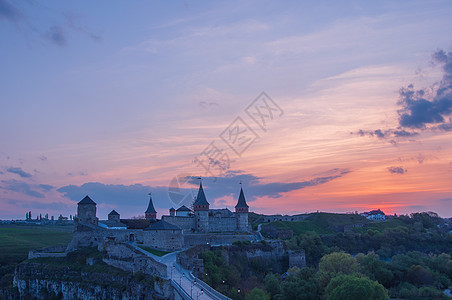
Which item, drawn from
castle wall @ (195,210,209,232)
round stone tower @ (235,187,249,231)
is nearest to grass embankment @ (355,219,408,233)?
round stone tower @ (235,187,249,231)

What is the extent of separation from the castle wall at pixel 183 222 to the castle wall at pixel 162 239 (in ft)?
46.0

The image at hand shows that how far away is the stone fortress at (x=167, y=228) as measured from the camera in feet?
175

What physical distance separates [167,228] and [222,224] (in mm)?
25128

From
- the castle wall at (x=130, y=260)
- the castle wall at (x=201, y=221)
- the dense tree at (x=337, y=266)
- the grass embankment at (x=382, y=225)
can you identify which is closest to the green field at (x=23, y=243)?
the castle wall at (x=201, y=221)

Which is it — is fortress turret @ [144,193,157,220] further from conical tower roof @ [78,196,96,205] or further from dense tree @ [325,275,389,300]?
dense tree @ [325,275,389,300]

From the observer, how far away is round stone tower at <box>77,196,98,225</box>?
62.5 m

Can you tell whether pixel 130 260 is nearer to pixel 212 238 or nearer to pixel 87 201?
pixel 87 201

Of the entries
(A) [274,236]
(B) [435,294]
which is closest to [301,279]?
(B) [435,294]

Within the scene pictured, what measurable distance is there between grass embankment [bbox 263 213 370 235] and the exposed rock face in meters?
48.6

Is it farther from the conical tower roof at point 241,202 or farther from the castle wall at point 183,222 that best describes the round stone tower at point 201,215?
the conical tower roof at point 241,202

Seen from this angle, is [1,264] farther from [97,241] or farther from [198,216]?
[198,216]

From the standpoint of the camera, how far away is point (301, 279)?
52.2 meters

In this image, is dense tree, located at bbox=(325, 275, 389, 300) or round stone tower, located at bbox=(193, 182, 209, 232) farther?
round stone tower, located at bbox=(193, 182, 209, 232)

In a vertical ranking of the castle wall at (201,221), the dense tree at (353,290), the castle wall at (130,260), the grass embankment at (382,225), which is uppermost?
→ the castle wall at (201,221)
